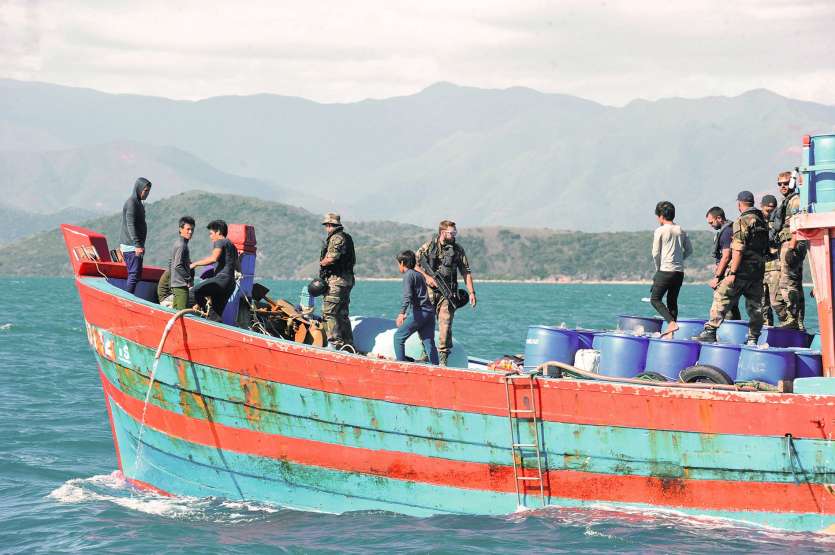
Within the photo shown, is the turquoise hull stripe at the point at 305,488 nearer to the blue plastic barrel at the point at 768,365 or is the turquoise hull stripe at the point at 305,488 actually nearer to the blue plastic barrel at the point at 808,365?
the blue plastic barrel at the point at 768,365

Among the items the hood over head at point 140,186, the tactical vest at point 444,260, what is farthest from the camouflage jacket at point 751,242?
the hood over head at point 140,186

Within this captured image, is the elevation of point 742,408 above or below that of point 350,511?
above

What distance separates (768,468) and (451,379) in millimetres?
3006

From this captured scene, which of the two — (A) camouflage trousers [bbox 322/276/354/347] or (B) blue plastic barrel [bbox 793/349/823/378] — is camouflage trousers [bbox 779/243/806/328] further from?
(A) camouflage trousers [bbox 322/276/354/347]

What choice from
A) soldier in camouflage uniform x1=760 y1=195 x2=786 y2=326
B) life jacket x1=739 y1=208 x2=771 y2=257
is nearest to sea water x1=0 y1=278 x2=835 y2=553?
life jacket x1=739 y1=208 x2=771 y2=257

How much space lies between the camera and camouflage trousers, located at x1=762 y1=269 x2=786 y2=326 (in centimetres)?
1448

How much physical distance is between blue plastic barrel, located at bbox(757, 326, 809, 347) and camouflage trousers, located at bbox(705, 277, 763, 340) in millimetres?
143

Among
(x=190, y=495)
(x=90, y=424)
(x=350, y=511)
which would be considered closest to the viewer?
(x=350, y=511)

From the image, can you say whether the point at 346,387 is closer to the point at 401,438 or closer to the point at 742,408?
the point at 401,438

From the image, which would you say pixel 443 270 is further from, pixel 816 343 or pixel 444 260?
pixel 816 343

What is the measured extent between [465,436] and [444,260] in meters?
2.56

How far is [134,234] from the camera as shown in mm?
13664

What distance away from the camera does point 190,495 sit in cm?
1288

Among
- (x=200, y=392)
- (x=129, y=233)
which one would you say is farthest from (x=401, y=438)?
(x=129, y=233)
